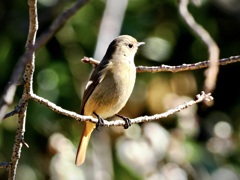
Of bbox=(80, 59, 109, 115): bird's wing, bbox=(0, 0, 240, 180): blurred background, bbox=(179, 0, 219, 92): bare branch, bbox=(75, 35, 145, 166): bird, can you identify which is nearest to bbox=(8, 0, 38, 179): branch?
bbox=(179, 0, 219, 92): bare branch

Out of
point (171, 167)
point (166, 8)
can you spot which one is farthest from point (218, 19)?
point (171, 167)

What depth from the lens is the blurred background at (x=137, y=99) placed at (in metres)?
5.10

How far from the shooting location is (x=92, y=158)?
515 cm

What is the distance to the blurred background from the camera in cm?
510

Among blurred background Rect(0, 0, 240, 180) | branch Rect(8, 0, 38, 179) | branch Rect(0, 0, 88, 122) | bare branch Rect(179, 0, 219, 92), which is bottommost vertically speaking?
branch Rect(0, 0, 88, 122)

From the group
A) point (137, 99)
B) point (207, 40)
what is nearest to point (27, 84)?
point (207, 40)

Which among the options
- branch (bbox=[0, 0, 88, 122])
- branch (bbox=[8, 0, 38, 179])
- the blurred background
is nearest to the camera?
branch (bbox=[0, 0, 88, 122])

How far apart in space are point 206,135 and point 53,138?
1498mm

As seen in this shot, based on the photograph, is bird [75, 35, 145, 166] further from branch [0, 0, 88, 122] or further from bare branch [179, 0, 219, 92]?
branch [0, 0, 88, 122]

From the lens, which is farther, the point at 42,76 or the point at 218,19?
the point at 218,19

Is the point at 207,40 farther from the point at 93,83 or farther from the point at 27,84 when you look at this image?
the point at 93,83

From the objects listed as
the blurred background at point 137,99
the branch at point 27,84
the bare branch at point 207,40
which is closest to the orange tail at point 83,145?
the blurred background at point 137,99

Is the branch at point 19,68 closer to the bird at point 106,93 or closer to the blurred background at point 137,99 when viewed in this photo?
the bird at point 106,93

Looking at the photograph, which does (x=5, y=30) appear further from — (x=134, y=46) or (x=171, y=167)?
(x=171, y=167)
